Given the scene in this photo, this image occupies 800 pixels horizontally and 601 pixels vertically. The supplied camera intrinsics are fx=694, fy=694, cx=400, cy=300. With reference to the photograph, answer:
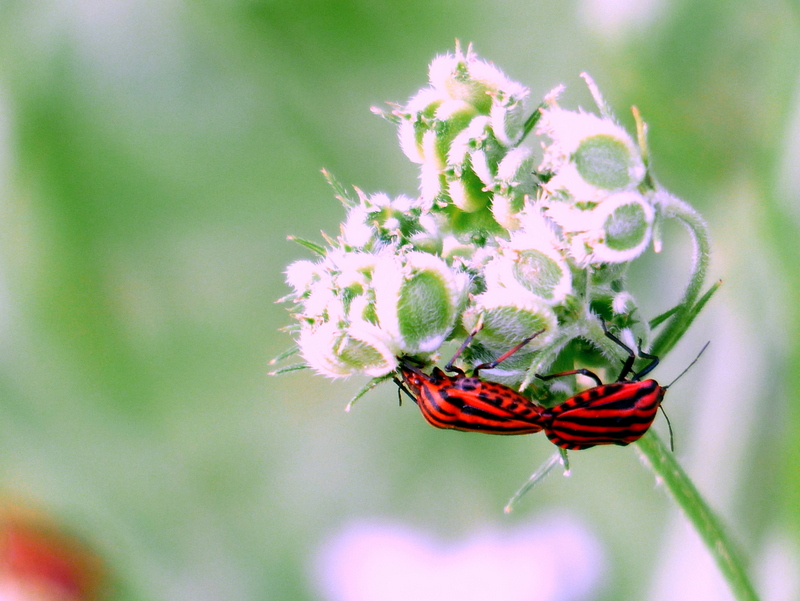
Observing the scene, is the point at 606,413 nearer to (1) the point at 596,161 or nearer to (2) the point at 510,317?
(2) the point at 510,317

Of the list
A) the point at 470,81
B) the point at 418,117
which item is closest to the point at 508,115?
the point at 470,81

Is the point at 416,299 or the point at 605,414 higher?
the point at 416,299

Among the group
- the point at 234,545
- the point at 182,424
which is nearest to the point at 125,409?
the point at 182,424

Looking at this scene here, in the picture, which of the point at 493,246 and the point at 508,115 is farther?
the point at 493,246

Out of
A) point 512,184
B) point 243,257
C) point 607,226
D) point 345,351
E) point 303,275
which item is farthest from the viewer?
point 243,257

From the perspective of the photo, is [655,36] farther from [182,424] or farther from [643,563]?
[182,424]

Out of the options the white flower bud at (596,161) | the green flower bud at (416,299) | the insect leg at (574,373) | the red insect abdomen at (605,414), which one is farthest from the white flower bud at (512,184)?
the red insect abdomen at (605,414)
